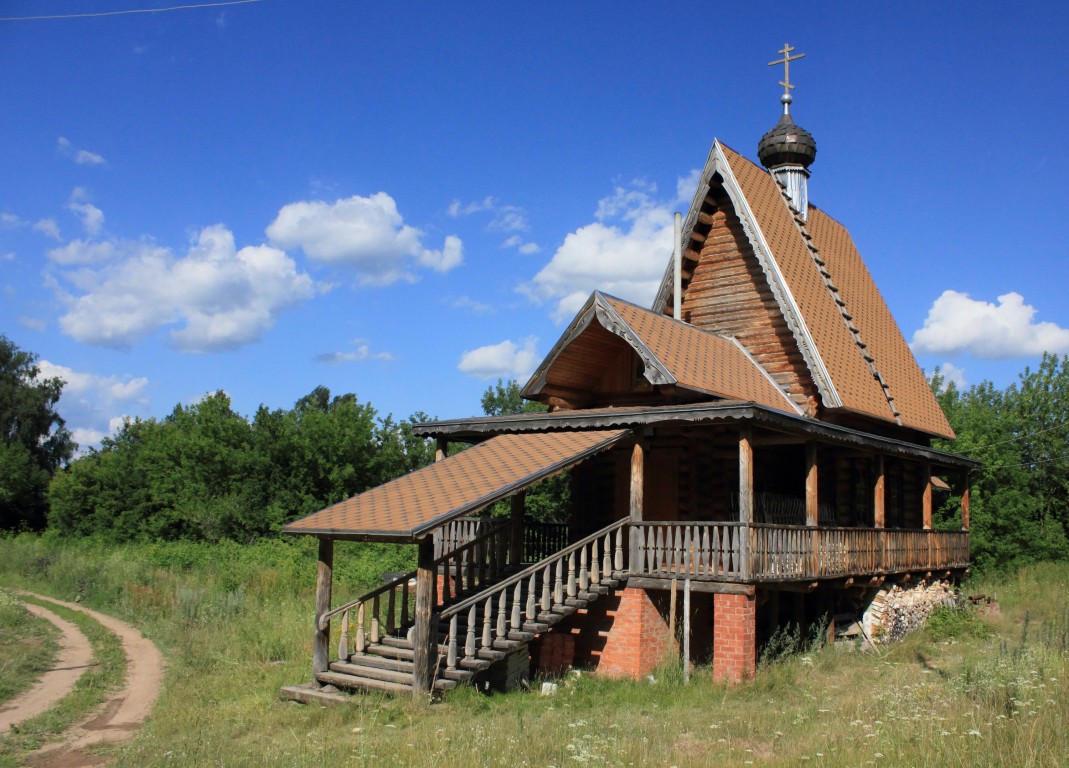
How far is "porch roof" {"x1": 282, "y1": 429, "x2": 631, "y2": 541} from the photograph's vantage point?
11695 millimetres

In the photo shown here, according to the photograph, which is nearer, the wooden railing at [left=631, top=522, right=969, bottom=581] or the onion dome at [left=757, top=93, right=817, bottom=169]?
the wooden railing at [left=631, top=522, right=969, bottom=581]

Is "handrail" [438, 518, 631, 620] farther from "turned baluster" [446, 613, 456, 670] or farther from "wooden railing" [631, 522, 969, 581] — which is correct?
"wooden railing" [631, 522, 969, 581]

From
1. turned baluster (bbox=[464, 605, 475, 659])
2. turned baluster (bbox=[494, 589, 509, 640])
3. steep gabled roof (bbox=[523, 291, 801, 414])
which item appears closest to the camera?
turned baluster (bbox=[464, 605, 475, 659])

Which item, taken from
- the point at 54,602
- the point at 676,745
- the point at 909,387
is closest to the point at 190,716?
the point at 676,745

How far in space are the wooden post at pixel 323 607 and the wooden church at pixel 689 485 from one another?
31 millimetres

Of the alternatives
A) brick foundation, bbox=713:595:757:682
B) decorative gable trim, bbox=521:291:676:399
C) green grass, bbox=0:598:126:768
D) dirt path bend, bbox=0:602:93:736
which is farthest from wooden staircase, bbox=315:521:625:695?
dirt path bend, bbox=0:602:93:736

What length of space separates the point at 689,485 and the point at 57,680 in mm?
→ 11128

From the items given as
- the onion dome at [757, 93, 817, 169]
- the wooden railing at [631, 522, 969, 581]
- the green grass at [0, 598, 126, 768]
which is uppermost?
the onion dome at [757, 93, 817, 169]

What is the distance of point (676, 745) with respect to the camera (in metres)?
9.05

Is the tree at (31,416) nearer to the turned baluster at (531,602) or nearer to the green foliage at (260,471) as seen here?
the green foliage at (260,471)

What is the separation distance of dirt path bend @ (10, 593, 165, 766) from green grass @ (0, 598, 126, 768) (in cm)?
15

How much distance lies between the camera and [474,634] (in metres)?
12.3

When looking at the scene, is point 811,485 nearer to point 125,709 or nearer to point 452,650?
point 452,650

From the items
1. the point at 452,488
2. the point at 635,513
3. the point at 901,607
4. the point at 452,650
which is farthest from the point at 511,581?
the point at 901,607
